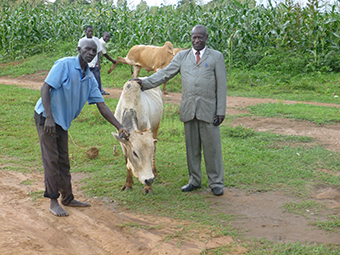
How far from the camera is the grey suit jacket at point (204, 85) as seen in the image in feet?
16.8

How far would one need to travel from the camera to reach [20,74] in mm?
15398

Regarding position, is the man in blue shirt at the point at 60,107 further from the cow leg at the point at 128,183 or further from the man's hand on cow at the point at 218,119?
the man's hand on cow at the point at 218,119

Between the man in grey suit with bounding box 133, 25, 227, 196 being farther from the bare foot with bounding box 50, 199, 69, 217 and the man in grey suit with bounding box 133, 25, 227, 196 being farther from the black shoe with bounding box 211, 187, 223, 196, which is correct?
the bare foot with bounding box 50, 199, 69, 217

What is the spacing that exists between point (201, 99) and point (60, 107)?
6.42 ft

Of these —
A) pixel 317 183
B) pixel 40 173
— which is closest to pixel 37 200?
pixel 40 173

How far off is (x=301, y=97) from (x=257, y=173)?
244 inches

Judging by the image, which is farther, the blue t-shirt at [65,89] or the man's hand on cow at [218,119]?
the man's hand on cow at [218,119]

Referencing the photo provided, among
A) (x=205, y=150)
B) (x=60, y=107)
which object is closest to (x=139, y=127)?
(x=205, y=150)

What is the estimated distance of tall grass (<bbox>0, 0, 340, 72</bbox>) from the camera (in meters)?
13.6

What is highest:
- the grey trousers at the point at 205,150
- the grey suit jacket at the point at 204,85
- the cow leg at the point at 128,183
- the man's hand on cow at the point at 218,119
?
the grey suit jacket at the point at 204,85

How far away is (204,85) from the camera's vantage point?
5141 mm

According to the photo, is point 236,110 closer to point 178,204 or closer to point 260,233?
point 178,204

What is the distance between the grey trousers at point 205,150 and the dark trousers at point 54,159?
1810 mm

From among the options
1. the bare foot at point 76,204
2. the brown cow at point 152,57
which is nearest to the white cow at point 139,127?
the bare foot at point 76,204
